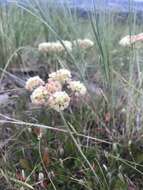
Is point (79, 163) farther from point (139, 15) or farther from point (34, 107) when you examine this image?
point (139, 15)

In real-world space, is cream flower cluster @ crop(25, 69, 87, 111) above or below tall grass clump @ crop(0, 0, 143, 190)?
above

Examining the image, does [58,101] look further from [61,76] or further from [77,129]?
[77,129]

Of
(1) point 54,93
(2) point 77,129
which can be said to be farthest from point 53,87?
(2) point 77,129

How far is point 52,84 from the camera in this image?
1542 millimetres

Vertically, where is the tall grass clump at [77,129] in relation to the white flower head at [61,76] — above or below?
below

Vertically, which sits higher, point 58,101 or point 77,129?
point 58,101

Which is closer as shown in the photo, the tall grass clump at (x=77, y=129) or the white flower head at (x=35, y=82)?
the tall grass clump at (x=77, y=129)

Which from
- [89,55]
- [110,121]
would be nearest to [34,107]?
[110,121]

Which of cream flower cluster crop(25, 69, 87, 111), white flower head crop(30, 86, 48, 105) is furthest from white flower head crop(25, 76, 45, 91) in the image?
white flower head crop(30, 86, 48, 105)

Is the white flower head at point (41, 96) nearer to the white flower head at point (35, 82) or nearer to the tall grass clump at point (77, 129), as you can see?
the tall grass clump at point (77, 129)

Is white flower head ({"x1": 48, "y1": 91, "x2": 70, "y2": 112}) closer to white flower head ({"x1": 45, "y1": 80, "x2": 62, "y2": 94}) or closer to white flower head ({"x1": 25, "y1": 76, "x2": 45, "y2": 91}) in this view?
white flower head ({"x1": 45, "y1": 80, "x2": 62, "y2": 94})

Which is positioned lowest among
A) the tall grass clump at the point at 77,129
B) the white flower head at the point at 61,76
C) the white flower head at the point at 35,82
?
the tall grass clump at the point at 77,129

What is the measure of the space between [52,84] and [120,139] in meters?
0.33

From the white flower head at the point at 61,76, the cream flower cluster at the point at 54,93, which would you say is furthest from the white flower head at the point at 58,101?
the white flower head at the point at 61,76
